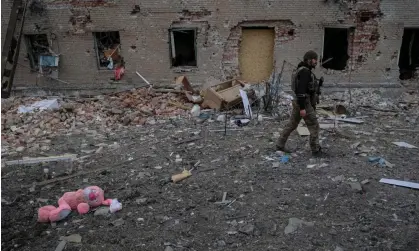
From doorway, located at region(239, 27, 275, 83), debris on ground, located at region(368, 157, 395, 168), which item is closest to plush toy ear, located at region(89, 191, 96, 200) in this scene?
debris on ground, located at region(368, 157, 395, 168)

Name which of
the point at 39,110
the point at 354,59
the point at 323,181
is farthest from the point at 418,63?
the point at 39,110

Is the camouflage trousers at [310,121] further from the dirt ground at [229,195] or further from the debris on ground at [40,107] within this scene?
the debris on ground at [40,107]

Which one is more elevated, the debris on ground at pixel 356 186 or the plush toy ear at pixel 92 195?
the plush toy ear at pixel 92 195

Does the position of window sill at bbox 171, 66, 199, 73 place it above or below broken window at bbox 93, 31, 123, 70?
below

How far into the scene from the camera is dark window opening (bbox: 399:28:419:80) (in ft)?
38.9

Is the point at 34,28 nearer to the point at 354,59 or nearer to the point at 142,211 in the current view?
the point at 142,211

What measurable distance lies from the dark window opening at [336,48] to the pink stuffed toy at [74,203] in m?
9.27

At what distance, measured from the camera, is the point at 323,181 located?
→ 5.74 meters

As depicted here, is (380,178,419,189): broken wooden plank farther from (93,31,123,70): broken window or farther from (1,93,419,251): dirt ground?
(93,31,123,70): broken window

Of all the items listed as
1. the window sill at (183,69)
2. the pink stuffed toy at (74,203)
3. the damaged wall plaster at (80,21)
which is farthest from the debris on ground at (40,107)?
the pink stuffed toy at (74,203)

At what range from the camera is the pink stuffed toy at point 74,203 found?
5.05 meters

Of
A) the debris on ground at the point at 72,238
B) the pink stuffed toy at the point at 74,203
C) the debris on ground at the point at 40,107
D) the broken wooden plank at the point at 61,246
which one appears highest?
the debris on ground at the point at 40,107

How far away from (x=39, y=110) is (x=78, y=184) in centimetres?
528

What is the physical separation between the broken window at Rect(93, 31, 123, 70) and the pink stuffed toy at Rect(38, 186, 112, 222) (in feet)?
25.2
